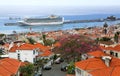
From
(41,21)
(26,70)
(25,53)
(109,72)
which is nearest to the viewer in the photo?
(109,72)

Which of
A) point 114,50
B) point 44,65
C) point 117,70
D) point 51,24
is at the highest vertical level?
point 117,70

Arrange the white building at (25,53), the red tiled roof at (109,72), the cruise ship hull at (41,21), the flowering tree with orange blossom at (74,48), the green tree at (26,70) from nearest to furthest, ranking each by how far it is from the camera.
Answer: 1. the red tiled roof at (109,72)
2. the green tree at (26,70)
3. the flowering tree with orange blossom at (74,48)
4. the white building at (25,53)
5. the cruise ship hull at (41,21)

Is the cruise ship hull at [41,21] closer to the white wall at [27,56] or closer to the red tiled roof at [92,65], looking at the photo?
the white wall at [27,56]

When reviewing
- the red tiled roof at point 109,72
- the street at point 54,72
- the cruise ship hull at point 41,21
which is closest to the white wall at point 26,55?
the street at point 54,72

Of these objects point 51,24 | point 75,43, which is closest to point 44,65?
point 75,43

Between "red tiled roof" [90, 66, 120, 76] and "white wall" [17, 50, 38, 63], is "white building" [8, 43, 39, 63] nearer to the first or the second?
"white wall" [17, 50, 38, 63]

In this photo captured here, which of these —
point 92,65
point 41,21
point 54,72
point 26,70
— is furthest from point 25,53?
point 41,21

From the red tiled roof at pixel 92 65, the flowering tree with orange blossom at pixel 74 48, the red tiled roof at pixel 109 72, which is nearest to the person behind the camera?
the red tiled roof at pixel 109 72

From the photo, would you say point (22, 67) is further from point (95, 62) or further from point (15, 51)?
point (15, 51)

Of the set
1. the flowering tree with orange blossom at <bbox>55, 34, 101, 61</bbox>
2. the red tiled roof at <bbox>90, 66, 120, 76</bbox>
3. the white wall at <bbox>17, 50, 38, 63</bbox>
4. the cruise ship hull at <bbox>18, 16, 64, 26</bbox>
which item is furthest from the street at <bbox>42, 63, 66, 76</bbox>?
the cruise ship hull at <bbox>18, 16, 64, 26</bbox>

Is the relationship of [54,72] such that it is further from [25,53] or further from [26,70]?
[26,70]

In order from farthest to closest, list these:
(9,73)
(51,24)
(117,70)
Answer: (51,24) → (9,73) → (117,70)
